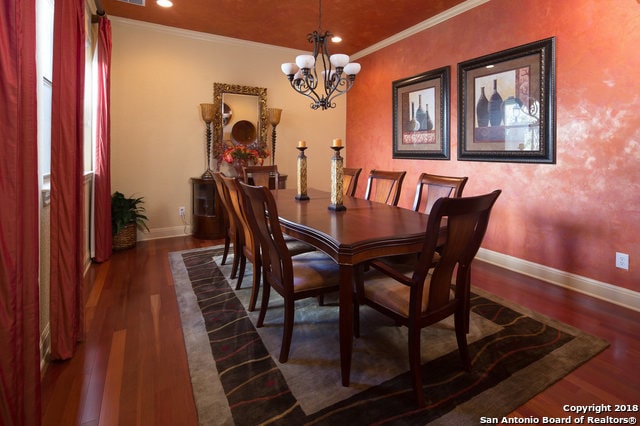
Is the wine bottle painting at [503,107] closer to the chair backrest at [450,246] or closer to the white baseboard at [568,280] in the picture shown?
the white baseboard at [568,280]

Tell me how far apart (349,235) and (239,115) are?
3.70 meters

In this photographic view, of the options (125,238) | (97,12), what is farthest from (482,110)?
(125,238)

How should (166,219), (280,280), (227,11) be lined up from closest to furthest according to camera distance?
(280,280), (227,11), (166,219)

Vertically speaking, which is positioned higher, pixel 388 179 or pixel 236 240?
pixel 388 179

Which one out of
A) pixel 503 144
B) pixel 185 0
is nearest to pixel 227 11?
pixel 185 0

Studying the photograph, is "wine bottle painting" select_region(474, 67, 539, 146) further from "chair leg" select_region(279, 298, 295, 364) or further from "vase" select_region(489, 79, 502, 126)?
"chair leg" select_region(279, 298, 295, 364)

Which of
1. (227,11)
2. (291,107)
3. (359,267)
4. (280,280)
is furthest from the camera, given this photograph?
(291,107)

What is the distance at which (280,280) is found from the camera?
192 cm

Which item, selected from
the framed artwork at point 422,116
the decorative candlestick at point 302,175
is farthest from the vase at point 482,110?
the decorative candlestick at point 302,175

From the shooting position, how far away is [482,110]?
3484 millimetres

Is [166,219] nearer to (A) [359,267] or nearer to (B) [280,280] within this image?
(B) [280,280]

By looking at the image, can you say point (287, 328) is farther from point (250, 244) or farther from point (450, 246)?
point (450, 246)

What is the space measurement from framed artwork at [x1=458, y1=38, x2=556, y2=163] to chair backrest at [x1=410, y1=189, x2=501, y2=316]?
191 centimetres

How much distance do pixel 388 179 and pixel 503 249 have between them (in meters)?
1.47
